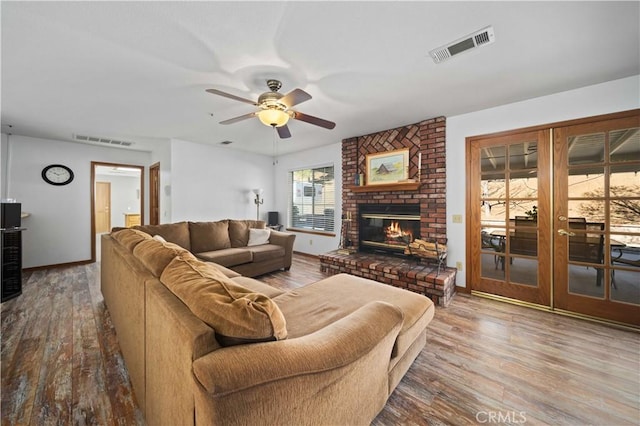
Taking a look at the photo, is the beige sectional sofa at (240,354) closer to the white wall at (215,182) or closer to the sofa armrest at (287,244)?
the sofa armrest at (287,244)

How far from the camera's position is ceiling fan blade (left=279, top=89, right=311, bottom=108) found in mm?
2113

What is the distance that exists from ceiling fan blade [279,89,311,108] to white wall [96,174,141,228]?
29.7 feet

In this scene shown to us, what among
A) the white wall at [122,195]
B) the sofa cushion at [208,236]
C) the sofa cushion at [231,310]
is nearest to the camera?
the sofa cushion at [231,310]

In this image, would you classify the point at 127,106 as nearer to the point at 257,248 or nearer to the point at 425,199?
the point at 257,248

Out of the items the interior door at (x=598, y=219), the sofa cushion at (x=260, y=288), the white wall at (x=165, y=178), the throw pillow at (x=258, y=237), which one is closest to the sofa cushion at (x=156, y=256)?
the sofa cushion at (x=260, y=288)

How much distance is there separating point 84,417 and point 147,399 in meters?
0.49

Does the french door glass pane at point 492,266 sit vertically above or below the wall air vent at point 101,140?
below

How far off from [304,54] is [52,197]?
5.52 meters

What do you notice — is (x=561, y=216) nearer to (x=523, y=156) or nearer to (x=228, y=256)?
(x=523, y=156)

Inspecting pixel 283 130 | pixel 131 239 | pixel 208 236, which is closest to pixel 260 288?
pixel 131 239

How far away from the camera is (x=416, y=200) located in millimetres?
3859

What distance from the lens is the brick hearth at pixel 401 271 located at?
3.00 m

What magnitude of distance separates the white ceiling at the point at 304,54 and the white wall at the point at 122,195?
21.4 feet

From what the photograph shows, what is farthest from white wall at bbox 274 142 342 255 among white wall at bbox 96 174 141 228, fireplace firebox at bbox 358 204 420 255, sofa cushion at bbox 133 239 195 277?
white wall at bbox 96 174 141 228
